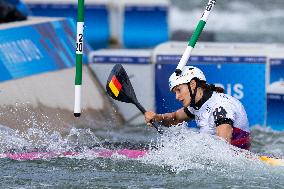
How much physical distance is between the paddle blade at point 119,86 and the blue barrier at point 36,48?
6.79 ft

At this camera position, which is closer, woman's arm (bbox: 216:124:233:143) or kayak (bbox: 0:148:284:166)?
woman's arm (bbox: 216:124:233:143)

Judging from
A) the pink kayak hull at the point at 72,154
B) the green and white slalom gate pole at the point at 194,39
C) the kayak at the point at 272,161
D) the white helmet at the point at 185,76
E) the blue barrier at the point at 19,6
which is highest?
the blue barrier at the point at 19,6

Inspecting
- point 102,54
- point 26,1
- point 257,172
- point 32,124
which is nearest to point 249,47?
point 102,54

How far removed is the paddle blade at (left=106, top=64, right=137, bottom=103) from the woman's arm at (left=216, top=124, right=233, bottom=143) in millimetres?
1241

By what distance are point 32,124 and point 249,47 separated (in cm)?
310

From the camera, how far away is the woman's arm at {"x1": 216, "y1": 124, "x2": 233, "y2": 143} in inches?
391

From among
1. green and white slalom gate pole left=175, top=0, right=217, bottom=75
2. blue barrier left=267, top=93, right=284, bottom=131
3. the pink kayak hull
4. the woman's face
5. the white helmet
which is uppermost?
green and white slalom gate pole left=175, top=0, right=217, bottom=75

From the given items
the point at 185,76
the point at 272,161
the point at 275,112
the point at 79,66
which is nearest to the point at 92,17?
the point at 275,112

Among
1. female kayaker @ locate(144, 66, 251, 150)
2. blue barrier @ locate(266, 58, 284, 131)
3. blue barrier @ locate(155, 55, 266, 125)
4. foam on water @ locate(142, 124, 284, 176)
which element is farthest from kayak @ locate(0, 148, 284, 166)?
blue barrier @ locate(266, 58, 284, 131)

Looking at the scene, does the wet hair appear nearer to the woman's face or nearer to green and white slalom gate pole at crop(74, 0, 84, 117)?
the woman's face

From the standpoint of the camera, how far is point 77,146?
11.2 m

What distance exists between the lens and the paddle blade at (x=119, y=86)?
428 inches

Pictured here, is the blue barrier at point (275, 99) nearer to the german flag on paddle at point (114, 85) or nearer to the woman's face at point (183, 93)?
the german flag on paddle at point (114, 85)

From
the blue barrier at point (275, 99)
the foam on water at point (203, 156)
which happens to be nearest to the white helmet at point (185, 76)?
the foam on water at point (203, 156)
